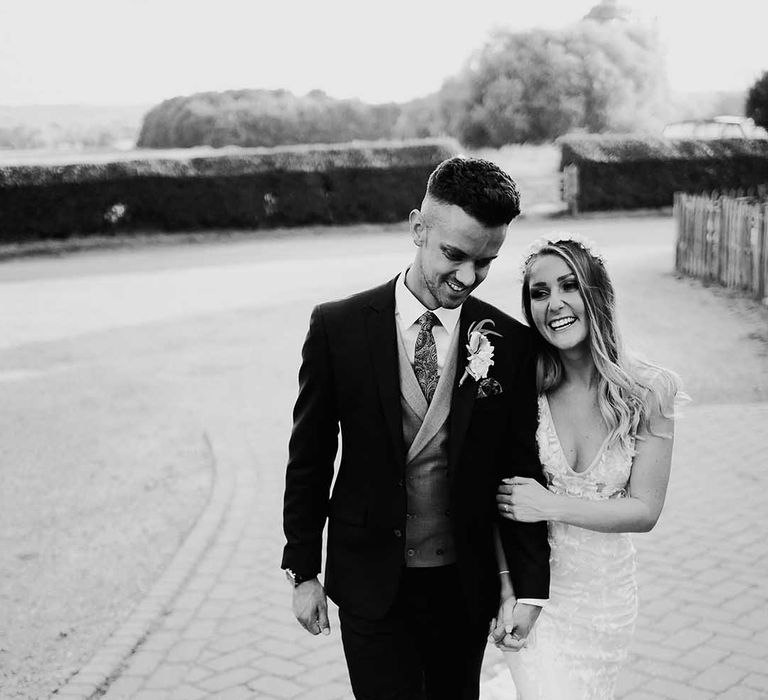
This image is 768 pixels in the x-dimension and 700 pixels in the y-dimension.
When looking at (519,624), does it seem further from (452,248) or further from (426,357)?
(452,248)

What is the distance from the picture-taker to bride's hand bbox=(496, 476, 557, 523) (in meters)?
2.76

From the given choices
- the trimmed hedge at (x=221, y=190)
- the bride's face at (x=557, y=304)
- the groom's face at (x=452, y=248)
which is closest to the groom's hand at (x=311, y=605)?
the groom's face at (x=452, y=248)

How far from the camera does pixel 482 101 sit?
52.3 m

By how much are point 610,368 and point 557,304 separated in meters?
0.25

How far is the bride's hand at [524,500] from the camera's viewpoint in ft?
9.07

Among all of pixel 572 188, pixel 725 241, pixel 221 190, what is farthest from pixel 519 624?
pixel 572 188

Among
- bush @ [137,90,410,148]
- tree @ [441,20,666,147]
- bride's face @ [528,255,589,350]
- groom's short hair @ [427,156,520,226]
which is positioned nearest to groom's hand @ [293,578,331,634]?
bride's face @ [528,255,589,350]

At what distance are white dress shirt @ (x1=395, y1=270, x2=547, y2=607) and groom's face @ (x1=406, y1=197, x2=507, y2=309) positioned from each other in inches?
2.8

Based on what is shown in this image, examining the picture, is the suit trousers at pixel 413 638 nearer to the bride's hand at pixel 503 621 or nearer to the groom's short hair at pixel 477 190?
the bride's hand at pixel 503 621

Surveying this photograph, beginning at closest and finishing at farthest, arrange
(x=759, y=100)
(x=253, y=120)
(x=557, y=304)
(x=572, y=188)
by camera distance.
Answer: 1. (x=557, y=304)
2. (x=759, y=100)
3. (x=572, y=188)
4. (x=253, y=120)

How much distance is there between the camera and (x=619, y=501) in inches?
114

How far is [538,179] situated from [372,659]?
3157 cm

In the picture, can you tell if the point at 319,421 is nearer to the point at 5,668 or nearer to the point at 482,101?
the point at 5,668

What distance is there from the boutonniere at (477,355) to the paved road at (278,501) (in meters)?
2.01
